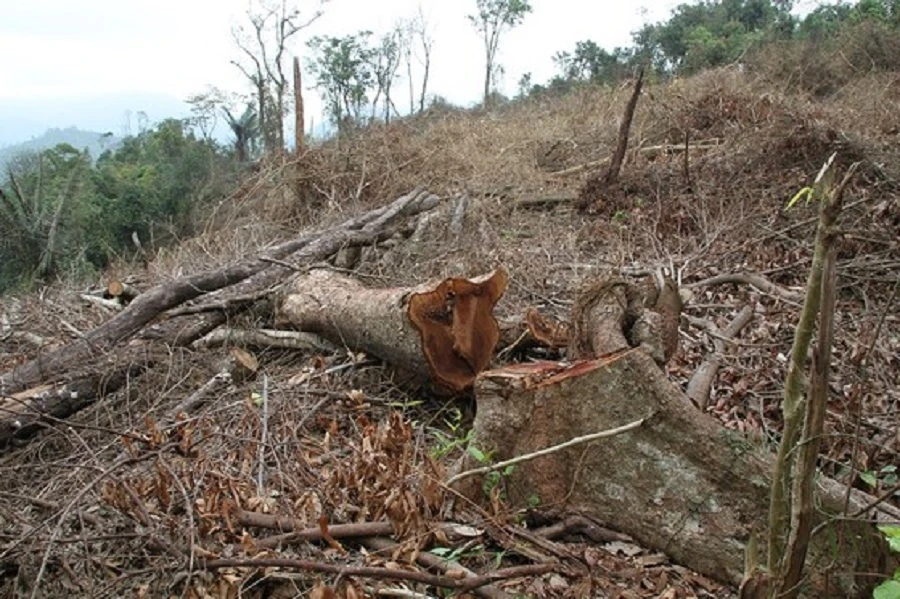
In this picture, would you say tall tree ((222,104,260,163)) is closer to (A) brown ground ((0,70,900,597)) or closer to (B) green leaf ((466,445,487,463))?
(A) brown ground ((0,70,900,597))

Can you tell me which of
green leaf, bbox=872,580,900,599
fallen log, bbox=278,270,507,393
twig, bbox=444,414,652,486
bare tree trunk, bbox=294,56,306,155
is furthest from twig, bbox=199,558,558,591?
bare tree trunk, bbox=294,56,306,155

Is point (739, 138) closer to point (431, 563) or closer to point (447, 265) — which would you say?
point (447, 265)

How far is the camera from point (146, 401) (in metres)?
4.15

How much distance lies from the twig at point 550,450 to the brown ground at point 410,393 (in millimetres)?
132

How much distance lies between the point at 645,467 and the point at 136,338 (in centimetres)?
346

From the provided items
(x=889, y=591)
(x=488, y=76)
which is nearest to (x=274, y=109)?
(x=488, y=76)

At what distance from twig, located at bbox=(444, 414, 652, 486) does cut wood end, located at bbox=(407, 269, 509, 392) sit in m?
0.93

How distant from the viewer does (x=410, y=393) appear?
383 cm

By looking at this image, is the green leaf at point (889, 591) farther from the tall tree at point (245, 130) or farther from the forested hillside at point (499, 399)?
the tall tree at point (245, 130)

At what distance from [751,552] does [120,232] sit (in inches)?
775

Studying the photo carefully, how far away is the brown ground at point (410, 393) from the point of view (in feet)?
8.04

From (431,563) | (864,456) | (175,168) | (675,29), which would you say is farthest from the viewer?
(675,29)

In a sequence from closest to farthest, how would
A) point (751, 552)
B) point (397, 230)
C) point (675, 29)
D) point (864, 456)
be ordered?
point (751, 552) → point (864, 456) → point (397, 230) → point (675, 29)

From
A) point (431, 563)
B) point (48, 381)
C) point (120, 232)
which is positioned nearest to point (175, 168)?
point (120, 232)
